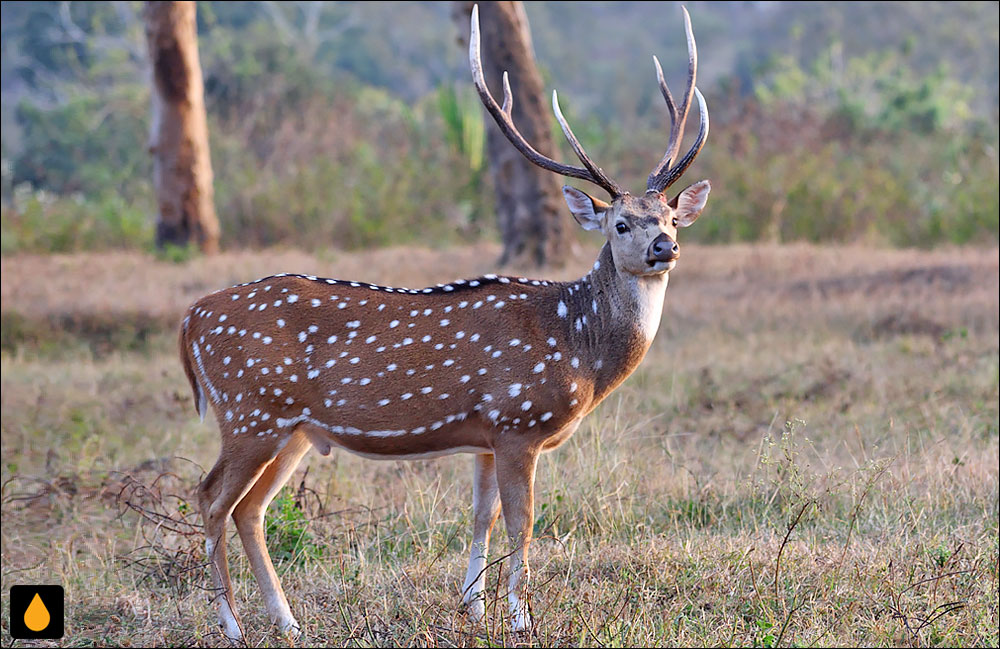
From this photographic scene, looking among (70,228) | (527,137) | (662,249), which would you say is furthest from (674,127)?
(70,228)

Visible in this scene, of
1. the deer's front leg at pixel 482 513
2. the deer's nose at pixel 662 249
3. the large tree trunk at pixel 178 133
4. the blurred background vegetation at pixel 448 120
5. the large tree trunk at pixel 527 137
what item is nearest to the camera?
the deer's nose at pixel 662 249

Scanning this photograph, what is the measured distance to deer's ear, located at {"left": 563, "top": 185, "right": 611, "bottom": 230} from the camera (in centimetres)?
501

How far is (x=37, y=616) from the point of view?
200 inches

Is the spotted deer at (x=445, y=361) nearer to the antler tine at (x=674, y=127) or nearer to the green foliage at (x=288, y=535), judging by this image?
the antler tine at (x=674, y=127)

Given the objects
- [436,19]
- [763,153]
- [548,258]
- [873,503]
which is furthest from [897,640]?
[436,19]

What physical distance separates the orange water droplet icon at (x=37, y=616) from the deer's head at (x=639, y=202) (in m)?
2.75

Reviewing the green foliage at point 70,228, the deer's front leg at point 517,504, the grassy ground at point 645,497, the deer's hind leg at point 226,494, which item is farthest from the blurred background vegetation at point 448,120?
the deer's hind leg at point 226,494

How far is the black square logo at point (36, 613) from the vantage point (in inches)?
197

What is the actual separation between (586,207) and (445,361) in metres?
0.87

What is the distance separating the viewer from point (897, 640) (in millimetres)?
4852

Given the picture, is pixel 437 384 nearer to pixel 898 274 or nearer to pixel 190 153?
pixel 898 274

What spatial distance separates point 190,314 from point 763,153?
14448 mm

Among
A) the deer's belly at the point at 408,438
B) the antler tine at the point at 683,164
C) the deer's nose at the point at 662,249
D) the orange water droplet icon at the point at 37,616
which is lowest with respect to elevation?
the orange water droplet icon at the point at 37,616

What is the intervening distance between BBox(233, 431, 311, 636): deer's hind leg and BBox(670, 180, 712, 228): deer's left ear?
180 cm
